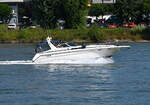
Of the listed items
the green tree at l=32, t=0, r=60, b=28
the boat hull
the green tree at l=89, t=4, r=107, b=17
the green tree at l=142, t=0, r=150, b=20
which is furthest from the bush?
the green tree at l=89, t=4, r=107, b=17

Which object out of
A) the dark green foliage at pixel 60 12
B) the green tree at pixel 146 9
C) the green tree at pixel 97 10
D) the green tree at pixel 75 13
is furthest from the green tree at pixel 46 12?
the green tree at pixel 97 10

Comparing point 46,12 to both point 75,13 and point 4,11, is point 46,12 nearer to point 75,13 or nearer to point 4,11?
point 75,13

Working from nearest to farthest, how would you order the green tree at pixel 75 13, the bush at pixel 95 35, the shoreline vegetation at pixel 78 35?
the bush at pixel 95 35 < the shoreline vegetation at pixel 78 35 < the green tree at pixel 75 13

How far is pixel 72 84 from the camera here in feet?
104

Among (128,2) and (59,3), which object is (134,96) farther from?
(128,2)

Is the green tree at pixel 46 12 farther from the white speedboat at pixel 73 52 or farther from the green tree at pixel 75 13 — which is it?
the white speedboat at pixel 73 52

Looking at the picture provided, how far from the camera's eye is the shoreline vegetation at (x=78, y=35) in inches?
2817

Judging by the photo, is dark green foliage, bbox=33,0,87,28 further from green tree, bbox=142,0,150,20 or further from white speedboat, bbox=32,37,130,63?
white speedboat, bbox=32,37,130,63

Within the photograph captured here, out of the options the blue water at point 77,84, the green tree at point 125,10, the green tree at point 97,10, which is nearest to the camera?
the blue water at point 77,84

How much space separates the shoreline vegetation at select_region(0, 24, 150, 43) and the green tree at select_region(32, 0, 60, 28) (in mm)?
5155

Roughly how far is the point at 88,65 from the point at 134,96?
12.9m

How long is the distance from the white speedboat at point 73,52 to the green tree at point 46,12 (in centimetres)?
3823

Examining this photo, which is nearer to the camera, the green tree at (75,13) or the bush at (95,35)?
the bush at (95,35)

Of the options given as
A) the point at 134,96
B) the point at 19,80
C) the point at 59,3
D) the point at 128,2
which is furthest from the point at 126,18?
the point at 134,96
